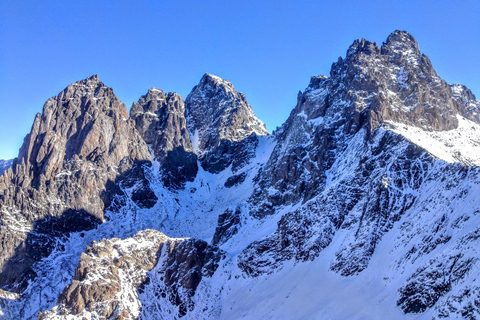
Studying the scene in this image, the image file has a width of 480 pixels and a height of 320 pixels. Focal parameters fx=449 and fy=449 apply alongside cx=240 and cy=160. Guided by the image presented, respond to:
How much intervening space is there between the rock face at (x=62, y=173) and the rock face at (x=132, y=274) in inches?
1373

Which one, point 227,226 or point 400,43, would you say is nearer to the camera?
point 227,226

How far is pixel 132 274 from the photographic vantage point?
11150cm

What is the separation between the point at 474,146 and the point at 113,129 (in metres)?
137

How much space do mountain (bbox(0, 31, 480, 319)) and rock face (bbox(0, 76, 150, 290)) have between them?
1.74 feet

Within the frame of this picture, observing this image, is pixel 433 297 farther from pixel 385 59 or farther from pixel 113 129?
pixel 113 129

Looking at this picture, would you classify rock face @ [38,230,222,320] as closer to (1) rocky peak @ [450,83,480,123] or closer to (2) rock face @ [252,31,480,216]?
(2) rock face @ [252,31,480,216]

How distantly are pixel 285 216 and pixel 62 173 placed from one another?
285 feet

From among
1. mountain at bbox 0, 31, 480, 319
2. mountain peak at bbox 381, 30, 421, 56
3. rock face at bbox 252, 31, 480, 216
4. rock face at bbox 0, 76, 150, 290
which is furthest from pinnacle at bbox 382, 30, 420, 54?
rock face at bbox 0, 76, 150, 290

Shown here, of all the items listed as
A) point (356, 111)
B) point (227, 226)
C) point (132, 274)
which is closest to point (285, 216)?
point (227, 226)

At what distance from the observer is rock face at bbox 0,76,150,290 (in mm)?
140375

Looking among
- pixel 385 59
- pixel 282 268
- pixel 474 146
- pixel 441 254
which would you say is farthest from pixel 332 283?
pixel 385 59

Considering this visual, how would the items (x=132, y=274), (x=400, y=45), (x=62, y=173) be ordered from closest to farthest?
(x=132, y=274) < (x=62, y=173) < (x=400, y=45)

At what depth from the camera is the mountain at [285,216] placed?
8750cm

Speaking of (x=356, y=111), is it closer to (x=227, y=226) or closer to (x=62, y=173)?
(x=227, y=226)
